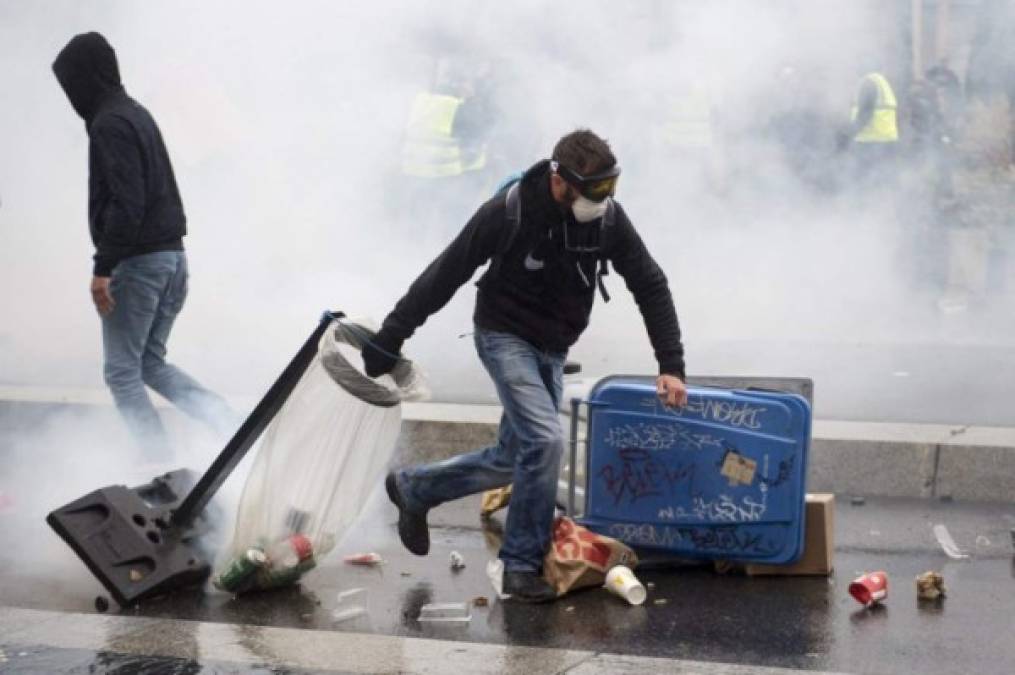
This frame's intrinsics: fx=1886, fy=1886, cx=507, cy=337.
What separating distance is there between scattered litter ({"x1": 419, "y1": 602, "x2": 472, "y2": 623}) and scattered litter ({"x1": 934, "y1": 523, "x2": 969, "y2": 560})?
1472mm

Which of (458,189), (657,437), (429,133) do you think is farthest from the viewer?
(458,189)

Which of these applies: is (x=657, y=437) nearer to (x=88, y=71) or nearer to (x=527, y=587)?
(x=527, y=587)

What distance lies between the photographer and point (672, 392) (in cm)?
496

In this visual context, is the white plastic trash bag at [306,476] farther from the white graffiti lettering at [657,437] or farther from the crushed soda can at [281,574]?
the white graffiti lettering at [657,437]

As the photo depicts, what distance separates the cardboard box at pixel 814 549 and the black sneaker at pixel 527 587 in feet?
1.97

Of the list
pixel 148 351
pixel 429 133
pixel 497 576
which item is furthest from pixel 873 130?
pixel 497 576

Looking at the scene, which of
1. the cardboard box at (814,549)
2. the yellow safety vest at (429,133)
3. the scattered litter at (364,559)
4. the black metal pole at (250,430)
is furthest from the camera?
the yellow safety vest at (429,133)

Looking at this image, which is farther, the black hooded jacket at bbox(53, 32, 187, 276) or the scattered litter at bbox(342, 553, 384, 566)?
the black hooded jacket at bbox(53, 32, 187, 276)

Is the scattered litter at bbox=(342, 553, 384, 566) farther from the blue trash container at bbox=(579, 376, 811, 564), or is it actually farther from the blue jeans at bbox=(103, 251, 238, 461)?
the blue jeans at bbox=(103, 251, 238, 461)

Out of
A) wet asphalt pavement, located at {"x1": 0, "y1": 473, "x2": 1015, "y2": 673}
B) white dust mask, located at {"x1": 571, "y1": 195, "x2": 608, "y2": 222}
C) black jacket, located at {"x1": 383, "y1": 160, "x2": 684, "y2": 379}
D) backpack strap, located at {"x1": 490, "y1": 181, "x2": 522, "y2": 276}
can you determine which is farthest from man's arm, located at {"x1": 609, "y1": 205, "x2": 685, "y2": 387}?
wet asphalt pavement, located at {"x1": 0, "y1": 473, "x2": 1015, "y2": 673}

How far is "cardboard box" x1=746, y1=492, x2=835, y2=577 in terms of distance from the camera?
201 inches

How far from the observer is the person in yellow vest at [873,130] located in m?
9.81

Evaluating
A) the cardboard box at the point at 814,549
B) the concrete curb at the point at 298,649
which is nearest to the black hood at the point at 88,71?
the concrete curb at the point at 298,649

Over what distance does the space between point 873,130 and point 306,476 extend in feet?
18.5
